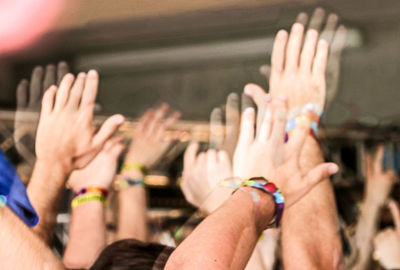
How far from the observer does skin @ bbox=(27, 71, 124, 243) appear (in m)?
0.58

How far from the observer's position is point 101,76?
0.85 meters

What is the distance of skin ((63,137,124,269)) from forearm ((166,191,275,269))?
0.37 m

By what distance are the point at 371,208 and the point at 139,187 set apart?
529mm

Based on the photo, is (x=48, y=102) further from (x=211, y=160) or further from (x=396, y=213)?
(x=396, y=213)

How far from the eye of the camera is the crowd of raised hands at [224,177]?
0.39m

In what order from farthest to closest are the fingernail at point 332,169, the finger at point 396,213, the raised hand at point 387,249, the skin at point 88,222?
the raised hand at point 387,249, the finger at point 396,213, the skin at point 88,222, the fingernail at point 332,169

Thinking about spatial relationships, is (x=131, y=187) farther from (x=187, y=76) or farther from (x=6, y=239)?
(x=6, y=239)

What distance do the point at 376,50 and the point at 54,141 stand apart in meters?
1.01

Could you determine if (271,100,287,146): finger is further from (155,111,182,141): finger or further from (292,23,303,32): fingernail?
(155,111,182,141): finger

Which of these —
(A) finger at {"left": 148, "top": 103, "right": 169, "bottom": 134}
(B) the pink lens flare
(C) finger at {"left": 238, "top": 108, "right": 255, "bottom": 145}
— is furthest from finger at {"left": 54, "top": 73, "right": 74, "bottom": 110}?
(A) finger at {"left": 148, "top": 103, "right": 169, "bottom": 134}

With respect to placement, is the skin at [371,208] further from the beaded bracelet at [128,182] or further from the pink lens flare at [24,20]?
the pink lens flare at [24,20]

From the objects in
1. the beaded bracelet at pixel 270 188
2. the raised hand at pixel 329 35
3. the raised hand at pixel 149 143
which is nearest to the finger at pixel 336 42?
the raised hand at pixel 329 35

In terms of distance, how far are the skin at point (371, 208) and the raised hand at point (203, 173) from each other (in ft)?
1.83

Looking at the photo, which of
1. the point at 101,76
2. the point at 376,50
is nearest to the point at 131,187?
the point at 101,76
